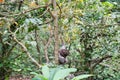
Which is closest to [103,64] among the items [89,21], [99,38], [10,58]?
[99,38]

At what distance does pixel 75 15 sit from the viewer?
2629 millimetres

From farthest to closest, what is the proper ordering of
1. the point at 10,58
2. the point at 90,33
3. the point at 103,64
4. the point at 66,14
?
the point at 103,64 → the point at 90,33 → the point at 66,14 → the point at 10,58

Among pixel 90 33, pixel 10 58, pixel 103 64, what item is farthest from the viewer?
pixel 103 64

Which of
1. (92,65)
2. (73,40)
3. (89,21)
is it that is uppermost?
(89,21)

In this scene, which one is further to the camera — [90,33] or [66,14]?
[90,33]

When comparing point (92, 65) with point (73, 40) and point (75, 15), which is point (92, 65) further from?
point (75, 15)

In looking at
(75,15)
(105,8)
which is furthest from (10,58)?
(105,8)

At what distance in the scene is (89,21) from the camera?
2709mm

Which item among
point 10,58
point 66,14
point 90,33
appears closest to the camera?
point 10,58

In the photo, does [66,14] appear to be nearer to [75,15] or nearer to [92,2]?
[75,15]

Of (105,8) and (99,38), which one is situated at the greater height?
(105,8)

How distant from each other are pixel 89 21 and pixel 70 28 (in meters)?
0.33

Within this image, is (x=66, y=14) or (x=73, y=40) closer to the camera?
(x=66, y=14)

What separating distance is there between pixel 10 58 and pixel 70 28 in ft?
2.74
